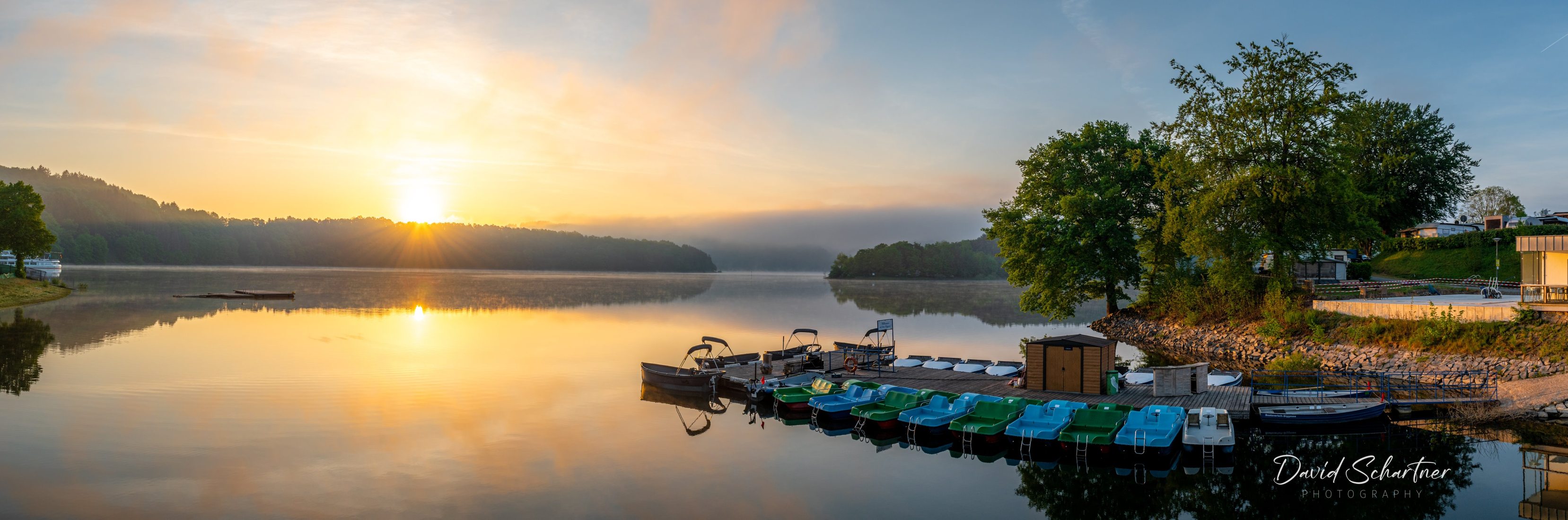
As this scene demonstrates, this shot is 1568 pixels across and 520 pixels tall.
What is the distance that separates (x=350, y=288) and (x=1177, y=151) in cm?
10754

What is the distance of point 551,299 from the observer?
93.2 m

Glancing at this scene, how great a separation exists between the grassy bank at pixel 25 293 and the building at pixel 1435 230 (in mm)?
116186

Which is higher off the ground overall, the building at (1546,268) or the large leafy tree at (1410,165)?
the large leafy tree at (1410,165)

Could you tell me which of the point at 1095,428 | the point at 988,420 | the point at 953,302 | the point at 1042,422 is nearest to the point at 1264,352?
the point at 1095,428

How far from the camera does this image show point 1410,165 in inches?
2559

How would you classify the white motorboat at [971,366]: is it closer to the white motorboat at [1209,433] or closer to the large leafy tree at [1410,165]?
the white motorboat at [1209,433]

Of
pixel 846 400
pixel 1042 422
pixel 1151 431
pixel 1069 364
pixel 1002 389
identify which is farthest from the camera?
pixel 1002 389

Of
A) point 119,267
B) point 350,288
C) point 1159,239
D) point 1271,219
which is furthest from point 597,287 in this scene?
point 119,267

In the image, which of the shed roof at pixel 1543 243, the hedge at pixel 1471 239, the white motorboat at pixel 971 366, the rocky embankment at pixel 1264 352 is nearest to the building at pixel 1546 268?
the shed roof at pixel 1543 243

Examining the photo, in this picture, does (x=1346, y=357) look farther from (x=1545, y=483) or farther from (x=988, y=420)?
(x=988, y=420)

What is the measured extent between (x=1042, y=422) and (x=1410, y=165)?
212 feet

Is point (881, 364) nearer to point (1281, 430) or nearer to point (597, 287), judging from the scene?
point (1281, 430)

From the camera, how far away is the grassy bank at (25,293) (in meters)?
64.5

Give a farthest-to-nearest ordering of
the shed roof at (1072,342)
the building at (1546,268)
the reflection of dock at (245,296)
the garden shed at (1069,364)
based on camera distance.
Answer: the reflection of dock at (245,296) < the building at (1546,268) < the shed roof at (1072,342) < the garden shed at (1069,364)
